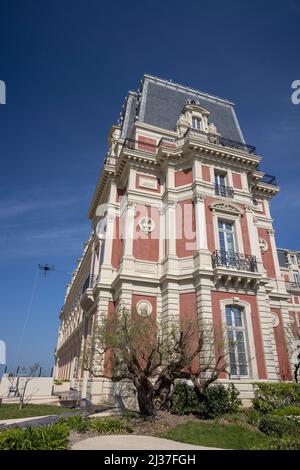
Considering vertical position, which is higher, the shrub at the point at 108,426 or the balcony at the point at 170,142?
the balcony at the point at 170,142

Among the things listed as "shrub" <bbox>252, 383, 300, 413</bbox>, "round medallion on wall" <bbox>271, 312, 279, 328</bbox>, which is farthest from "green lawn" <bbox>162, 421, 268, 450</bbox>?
"round medallion on wall" <bbox>271, 312, 279, 328</bbox>

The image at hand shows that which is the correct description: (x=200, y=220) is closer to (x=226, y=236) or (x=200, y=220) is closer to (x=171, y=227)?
(x=171, y=227)

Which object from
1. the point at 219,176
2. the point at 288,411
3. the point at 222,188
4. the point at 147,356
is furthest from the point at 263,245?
the point at 147,356

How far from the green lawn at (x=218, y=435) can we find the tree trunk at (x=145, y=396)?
1.24 meters

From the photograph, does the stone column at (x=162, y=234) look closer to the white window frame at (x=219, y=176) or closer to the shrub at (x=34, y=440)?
the white window frame at (x=219, y=176)

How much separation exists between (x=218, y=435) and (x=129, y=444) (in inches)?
119

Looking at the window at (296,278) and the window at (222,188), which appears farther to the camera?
the window at (296,278)

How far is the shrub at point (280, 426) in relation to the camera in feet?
28.2

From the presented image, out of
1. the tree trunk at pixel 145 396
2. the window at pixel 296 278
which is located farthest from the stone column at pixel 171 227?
the window at pixel 296 278

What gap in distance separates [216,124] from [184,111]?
11.2 ft

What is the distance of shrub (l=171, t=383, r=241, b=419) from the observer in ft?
38.7

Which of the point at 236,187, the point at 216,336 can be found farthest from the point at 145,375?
the point at 236,187

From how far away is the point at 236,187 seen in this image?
19844 mm

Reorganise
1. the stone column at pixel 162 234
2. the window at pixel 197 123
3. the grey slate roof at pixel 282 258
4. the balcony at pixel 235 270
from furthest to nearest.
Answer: the grey slate roof at pixel 282 258
the window at pixel 197 123
the stone column at pixel 162 234
the balcony at pixel 235 270
